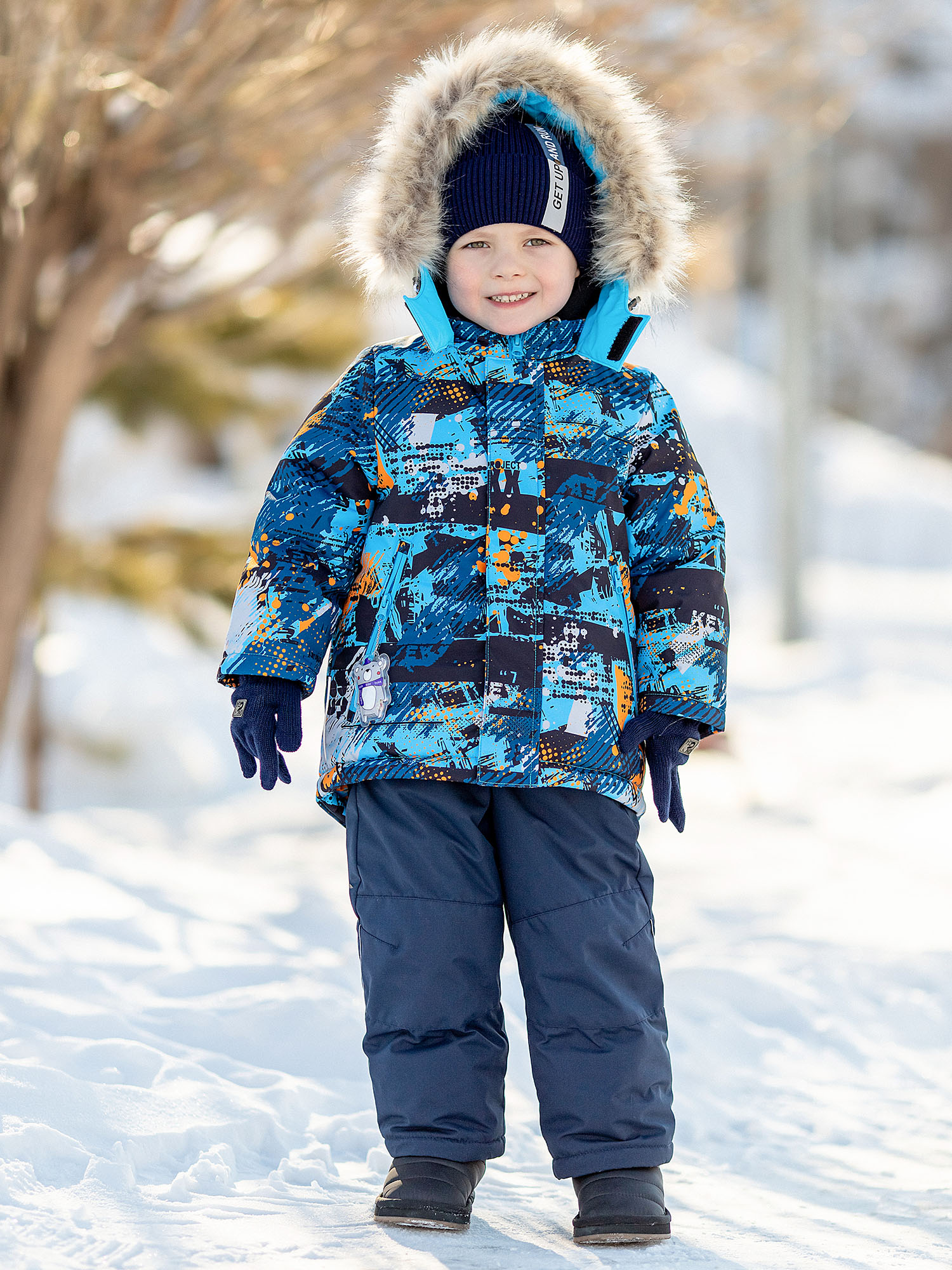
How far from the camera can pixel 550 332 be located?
6.48 ft

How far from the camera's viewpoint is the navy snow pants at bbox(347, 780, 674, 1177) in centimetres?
179

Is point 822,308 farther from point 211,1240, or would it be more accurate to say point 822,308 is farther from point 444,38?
point 211,1240

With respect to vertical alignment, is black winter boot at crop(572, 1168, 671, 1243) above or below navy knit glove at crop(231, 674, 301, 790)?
below

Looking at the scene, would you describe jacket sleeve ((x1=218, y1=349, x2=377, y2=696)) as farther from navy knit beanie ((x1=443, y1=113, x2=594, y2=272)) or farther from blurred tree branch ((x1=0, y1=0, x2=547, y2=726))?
blurred tree branch ((x1=0, y1=0, x2=547, y2=726))

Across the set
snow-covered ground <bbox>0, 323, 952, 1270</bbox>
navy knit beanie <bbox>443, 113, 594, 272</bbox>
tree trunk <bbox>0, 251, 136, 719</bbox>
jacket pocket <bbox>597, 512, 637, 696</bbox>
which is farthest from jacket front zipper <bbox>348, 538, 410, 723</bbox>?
tree trunk <bbox>0, 251, 136, 719</bbox>

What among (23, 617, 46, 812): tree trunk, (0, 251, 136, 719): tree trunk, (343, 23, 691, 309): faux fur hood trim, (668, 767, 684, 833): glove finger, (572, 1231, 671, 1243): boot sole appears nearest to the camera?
(572, 1231, 671, 1243): boot sole

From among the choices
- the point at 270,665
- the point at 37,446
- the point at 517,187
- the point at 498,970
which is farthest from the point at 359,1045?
the point at 37,446

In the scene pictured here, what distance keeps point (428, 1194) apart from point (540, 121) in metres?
1.53

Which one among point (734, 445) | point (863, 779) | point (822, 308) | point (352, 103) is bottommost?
point (863, 779)

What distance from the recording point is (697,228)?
8.98 ft

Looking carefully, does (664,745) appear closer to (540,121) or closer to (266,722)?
(266,722)

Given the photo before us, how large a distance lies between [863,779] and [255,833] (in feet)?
8.67

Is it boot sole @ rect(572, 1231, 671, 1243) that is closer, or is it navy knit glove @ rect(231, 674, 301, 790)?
boot sole @ rect(572, 1231, 671, 1243)

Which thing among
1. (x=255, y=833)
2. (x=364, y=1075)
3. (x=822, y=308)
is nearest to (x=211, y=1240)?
(x=364, y=1075)
